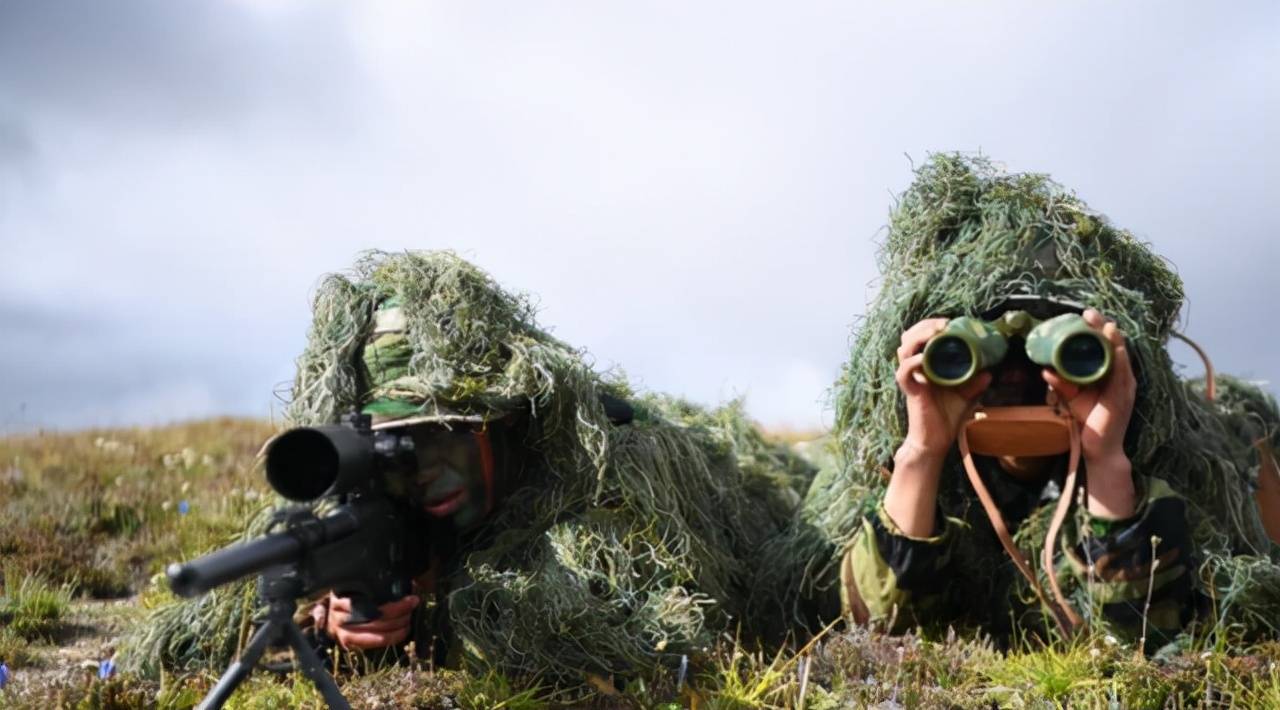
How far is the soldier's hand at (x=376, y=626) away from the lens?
3328 mm

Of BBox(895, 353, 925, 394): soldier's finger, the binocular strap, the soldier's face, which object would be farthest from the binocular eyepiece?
the binocular strap

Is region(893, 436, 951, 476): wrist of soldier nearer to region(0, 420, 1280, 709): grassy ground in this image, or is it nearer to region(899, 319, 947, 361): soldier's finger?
region(899, 319, 947, 361): soldier's finger

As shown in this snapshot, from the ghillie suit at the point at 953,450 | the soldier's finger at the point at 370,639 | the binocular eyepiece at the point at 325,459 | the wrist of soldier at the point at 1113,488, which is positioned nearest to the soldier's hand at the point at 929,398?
the ghillie suit at the point at 953,450

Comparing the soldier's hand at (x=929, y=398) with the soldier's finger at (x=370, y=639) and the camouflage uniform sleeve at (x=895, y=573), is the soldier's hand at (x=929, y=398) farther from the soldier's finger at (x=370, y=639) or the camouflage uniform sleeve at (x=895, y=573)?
the soldier's finger at (x=370, y=639)

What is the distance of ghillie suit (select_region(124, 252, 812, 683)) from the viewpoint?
3.30 metres

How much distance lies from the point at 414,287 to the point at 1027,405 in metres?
1.89

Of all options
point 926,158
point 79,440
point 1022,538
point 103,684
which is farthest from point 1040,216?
point 79,440

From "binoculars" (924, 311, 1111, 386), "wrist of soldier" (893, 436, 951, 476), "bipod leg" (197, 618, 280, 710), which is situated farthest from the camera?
"wrist of soldier" (893, 436, 951, 476)

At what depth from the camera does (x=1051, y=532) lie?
11.1ft

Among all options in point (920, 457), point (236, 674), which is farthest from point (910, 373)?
point (236, 674)

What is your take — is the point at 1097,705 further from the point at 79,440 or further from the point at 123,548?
the point at 79,440

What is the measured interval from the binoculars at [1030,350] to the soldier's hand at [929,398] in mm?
51

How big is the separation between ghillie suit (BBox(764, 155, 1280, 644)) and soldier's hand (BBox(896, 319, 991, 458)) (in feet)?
0.51

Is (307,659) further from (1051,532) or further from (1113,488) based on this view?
(1113,488)
